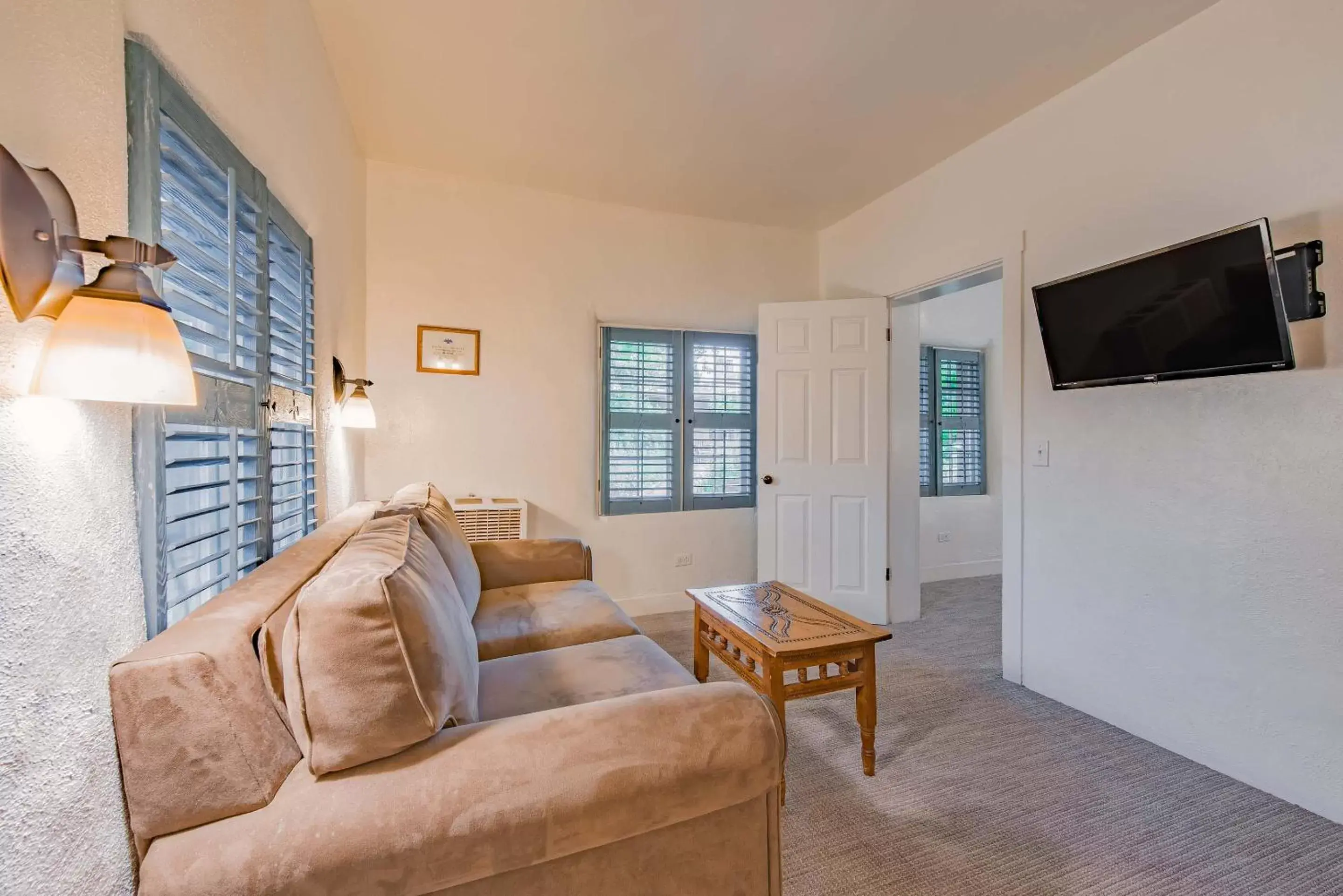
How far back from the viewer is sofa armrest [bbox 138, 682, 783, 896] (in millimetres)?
754

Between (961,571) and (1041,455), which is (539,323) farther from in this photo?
(961,571)

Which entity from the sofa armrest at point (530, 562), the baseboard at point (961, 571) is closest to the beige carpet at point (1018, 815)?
the sofa armrest at point (530, 562)

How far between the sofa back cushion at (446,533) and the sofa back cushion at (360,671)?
584 mm

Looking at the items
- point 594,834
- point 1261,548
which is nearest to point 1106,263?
point 1261,548

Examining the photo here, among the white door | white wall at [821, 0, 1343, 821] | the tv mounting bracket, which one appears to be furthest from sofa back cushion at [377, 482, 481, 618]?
the tv mounting bracket

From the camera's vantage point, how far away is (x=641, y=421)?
3.55m

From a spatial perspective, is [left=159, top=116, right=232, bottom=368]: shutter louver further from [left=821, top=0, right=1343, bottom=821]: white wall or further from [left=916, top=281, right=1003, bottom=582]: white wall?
[left=916, top=281, right=1003, bottom=582]: white wall

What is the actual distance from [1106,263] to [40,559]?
3112 mm

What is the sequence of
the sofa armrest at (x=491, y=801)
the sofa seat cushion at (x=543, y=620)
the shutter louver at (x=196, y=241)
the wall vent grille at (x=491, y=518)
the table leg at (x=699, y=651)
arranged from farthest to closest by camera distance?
the wall vent grille at (x=491, y=518)
the table leg at (x=699, y=651)
the sofa seat cushion at (x=543, y=620)
the shutter louver at (x=196, y=241)
the sofa armrest at (x=491, y=801)

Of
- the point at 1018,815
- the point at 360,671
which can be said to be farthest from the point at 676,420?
the point at 360,671

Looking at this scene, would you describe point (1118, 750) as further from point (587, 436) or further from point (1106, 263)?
point (587, 436)

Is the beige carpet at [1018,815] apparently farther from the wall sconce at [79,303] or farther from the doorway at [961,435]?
the doorway at [961,435]

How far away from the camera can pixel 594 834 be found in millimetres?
893

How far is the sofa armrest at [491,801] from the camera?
2.47ft
